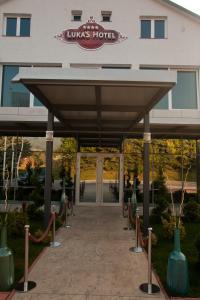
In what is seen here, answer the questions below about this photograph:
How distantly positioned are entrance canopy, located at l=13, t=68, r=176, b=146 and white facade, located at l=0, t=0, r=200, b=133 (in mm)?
6086

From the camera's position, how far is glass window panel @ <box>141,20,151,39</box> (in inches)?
669

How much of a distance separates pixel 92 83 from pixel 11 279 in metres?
4.49

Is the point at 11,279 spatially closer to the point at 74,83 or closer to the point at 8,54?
the point at 74,83

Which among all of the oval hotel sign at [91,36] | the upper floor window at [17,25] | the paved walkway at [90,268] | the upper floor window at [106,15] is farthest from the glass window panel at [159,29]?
the paved walkway at [90,268]

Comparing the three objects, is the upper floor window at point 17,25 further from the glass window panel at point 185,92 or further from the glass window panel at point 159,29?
the glass window panel at point 185,92

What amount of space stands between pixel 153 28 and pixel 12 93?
8.12 meters

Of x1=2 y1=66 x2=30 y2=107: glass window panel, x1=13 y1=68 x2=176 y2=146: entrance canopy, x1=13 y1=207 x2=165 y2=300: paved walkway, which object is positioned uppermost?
x1=2 y1=66 x2=30 y2=107: glass window panel

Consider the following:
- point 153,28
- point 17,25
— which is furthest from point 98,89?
point 17,25

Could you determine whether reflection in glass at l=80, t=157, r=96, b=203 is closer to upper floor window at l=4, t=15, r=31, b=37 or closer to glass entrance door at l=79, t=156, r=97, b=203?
glass entrance door at l=79, t=156, r=97, b=203

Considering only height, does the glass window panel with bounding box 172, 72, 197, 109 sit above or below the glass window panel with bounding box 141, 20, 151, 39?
below

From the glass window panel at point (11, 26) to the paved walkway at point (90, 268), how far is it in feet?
36.9

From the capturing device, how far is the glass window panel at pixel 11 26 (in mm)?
17031

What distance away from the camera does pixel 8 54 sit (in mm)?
16500

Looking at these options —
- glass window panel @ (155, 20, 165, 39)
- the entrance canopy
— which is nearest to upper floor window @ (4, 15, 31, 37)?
glass window panel @ (155, 20, 165, 39)
